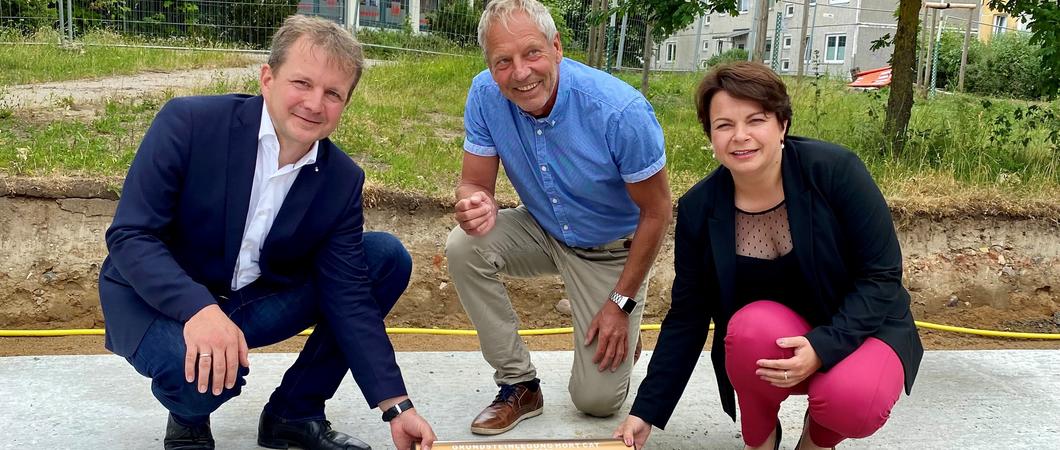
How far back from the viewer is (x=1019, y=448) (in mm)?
2986

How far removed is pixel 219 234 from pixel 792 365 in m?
1.56

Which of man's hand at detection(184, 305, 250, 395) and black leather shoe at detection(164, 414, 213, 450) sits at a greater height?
man's hand at detection(184, 305, 250, 395)

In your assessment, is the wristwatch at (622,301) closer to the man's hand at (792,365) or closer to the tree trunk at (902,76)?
the man's hand at (792,365)

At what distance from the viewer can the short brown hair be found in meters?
2.36

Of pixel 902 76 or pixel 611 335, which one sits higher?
pixel 902 76

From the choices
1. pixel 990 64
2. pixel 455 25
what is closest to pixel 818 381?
pixel 455 25

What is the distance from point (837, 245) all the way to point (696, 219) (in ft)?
1.28

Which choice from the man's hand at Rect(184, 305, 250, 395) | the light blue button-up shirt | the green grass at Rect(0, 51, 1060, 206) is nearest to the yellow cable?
the green grass at Rect(0, 51, 1060, 206)

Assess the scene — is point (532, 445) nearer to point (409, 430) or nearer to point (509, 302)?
point (409, 430)

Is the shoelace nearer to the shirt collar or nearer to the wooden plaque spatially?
the wooden plaque

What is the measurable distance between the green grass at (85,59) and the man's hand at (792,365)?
6.86 meters

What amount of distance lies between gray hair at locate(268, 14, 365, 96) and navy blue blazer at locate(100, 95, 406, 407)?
0.59ft

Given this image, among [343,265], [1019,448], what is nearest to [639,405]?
[343,265]

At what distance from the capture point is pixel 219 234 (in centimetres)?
245
